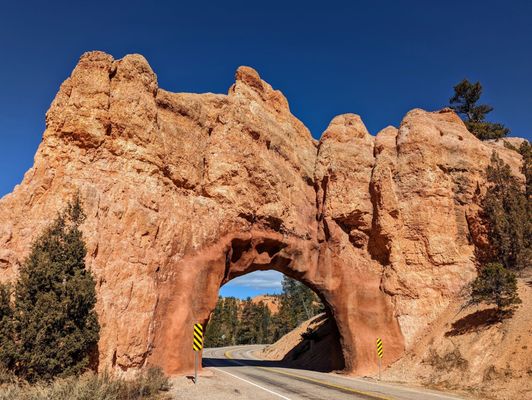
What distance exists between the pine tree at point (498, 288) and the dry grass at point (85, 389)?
17.1 meters

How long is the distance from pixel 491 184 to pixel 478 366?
573 inches

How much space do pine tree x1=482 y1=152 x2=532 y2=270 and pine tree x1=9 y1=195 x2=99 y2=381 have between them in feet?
81.6

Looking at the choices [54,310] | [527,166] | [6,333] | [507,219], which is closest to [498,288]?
[507,219]

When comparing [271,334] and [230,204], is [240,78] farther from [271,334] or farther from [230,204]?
[271,334]

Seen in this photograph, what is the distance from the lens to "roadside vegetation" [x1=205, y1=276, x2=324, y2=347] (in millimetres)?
86750

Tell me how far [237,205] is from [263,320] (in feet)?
260

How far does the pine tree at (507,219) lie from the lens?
26797 millimetres

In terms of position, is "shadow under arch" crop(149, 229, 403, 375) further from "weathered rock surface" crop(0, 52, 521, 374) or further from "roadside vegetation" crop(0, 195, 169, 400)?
"roadside vegetation" crop(0, 195, 169, 400)

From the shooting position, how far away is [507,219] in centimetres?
2759

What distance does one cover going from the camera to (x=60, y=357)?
14.6m

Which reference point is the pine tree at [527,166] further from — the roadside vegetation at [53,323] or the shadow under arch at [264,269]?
the roadside vegetation at [53,323]

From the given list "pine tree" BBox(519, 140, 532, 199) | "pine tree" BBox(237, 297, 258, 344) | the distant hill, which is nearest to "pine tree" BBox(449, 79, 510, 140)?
"pine tree" BBox(519, 140, 532, 199)

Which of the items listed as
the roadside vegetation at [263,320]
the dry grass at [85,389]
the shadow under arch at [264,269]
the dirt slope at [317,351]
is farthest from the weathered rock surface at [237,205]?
the roadside vegetation at [263,320]

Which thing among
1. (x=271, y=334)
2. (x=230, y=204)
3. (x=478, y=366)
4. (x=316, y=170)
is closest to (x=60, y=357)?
(x=230, y=204)
